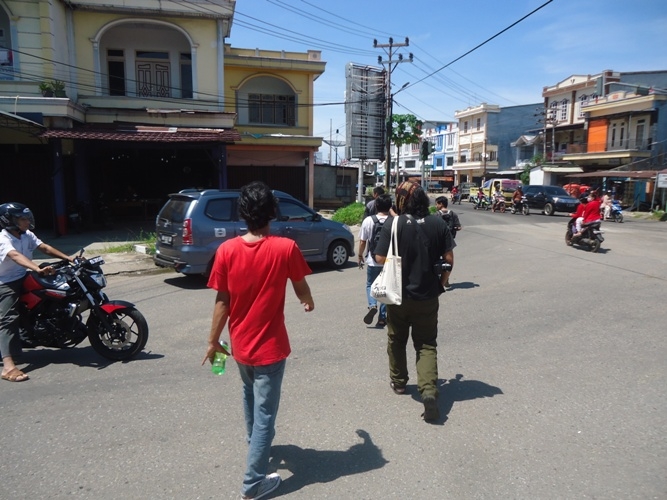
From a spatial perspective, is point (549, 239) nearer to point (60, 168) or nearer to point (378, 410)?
point (378, 410)

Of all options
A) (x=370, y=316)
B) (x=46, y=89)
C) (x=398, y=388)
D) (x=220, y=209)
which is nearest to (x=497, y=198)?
(x=46, y=89)

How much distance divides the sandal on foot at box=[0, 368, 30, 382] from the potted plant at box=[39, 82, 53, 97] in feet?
44.2

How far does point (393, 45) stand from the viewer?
3045cm

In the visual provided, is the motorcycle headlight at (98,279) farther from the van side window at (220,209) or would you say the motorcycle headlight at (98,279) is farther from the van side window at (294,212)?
the van side window at (294,212)

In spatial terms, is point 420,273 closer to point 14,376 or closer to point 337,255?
point 14,376

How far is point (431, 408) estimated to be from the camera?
13.3 ft

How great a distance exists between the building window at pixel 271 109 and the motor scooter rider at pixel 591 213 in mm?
14747

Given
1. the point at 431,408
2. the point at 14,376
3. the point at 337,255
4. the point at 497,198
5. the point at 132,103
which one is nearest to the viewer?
the point at 431,408

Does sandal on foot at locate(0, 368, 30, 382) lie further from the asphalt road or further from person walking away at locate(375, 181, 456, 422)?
person walking away at locate(375, 181, 456, 422)

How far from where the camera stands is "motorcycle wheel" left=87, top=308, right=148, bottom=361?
5449mm

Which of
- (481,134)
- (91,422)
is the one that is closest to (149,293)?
(91,422)

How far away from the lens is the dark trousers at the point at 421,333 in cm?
417

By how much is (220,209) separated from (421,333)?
605 centimetres

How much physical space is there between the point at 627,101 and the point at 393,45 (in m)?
20.1
